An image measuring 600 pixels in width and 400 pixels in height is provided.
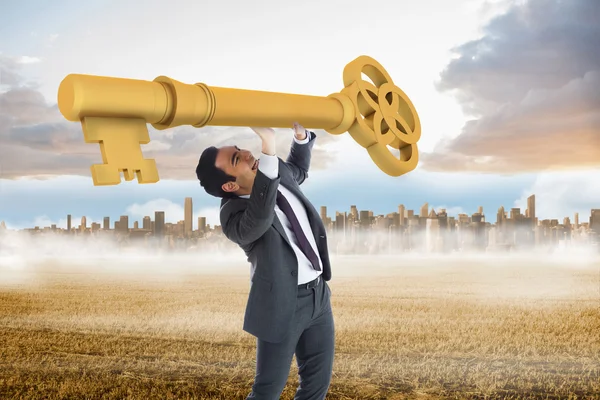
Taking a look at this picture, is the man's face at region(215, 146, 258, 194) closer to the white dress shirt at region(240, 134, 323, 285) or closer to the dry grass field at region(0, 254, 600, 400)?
the white dress shirt at region(240, 134, 323, 285)

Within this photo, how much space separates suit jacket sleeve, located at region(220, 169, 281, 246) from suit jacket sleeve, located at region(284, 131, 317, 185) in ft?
1.23

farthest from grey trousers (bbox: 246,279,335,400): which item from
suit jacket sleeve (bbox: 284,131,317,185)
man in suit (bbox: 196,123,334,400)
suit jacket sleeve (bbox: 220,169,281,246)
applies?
suit jacket sleeve (bbox: 284,131,317,185)

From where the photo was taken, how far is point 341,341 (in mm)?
6613

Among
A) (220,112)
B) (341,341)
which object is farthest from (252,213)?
(341,341)

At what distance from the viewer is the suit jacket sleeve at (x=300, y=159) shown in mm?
2961

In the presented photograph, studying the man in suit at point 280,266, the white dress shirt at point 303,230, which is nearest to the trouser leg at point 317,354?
the man in suit at point 280,266

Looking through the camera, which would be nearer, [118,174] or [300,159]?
[118,174]

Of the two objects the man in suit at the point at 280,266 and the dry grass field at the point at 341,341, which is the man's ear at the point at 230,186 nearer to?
the man in suit at the point at 280,266

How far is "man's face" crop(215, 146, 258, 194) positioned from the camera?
2.63 metres

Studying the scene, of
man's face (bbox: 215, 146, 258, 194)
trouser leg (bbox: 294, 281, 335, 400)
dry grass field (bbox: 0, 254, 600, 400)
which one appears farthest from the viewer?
dry grass field (bbox: 0, 254, 600, 400)

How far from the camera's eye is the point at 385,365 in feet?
18.8

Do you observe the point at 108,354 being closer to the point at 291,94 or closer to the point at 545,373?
the point at 545,373

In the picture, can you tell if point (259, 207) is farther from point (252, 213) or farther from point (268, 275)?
point (268, 275)

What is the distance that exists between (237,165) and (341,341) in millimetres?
4309
